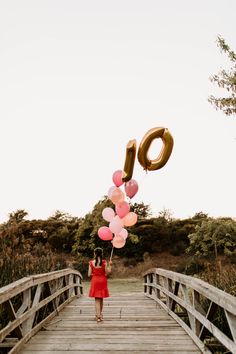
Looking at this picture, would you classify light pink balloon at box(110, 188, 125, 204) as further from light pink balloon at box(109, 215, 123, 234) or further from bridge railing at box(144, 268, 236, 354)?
bridge railing at box(144, 268, 236, 354)

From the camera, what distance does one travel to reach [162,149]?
7516 mm

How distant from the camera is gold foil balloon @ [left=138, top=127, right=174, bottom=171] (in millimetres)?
7309

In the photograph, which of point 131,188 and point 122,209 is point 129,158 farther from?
point 122,209

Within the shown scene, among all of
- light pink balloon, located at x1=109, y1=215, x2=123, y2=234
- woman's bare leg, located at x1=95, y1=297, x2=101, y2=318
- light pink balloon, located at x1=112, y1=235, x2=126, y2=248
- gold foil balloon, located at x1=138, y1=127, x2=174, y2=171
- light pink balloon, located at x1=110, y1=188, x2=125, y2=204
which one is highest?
gold foil balloon, located at x1=138, y1=127, x2=174, y2=171

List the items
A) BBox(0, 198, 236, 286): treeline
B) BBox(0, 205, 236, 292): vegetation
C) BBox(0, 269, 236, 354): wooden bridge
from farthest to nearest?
BBox(0, 198, 236, 286): treeline → BBox(0, 205, 236, 292): vegetation → BBox(0, 269, 236, 354): wooden bridge

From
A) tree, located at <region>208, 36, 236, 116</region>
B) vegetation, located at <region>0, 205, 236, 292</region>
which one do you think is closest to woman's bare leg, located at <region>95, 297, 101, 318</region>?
tree, located at <region>208, 36, 236, 116</region>

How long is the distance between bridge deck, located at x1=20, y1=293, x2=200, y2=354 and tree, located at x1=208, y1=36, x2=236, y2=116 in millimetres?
9848

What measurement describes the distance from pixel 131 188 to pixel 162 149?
1571 mm

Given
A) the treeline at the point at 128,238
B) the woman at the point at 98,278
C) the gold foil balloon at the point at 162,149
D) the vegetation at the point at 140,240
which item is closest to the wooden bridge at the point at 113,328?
the woman at the point at 98,278

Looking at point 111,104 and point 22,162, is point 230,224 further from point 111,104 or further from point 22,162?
point 22,162

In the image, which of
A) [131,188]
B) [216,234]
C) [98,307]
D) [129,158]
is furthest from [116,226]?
[216,234]

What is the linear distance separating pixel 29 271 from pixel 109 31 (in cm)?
810

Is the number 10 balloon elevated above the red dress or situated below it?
above

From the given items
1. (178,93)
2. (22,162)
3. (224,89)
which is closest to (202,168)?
(224,89)
